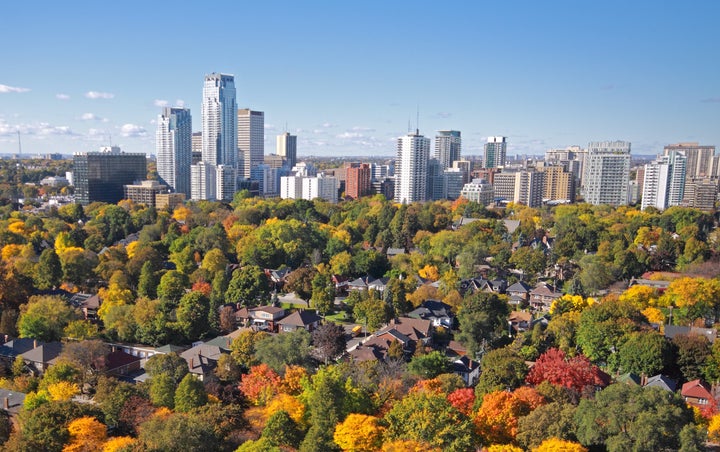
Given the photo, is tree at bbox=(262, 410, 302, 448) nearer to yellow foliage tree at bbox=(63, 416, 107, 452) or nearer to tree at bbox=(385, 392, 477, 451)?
tree at bbox=(385, 392, 477, 451)

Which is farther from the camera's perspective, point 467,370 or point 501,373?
point 467,370

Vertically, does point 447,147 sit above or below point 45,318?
above

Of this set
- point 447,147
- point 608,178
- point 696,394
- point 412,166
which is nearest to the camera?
point 696,394

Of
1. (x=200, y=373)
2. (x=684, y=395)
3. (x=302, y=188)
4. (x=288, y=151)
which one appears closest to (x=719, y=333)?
(x=684, y=395)

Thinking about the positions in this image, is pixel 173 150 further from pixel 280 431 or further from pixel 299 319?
pixel 280 431

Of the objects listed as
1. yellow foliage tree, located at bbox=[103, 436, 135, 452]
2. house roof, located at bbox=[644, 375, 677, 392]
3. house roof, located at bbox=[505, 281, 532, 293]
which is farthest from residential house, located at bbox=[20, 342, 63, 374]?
house roof, located at bbox=[505, 281, 532, 293]

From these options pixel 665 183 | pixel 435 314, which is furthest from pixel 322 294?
pixel 665 183
